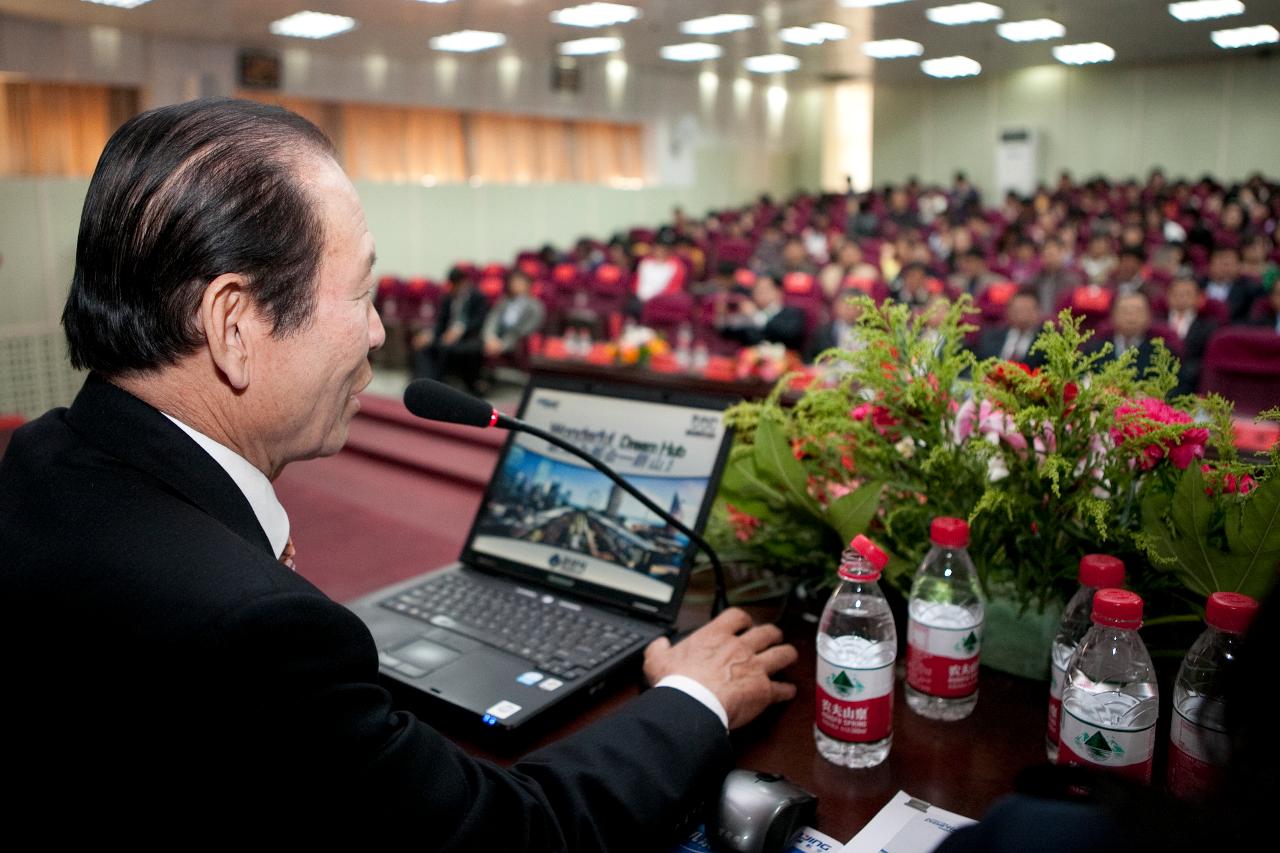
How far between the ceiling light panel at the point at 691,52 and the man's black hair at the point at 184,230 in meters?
11.7

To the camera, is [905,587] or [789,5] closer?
[905,587]

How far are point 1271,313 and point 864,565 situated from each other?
6.74 m

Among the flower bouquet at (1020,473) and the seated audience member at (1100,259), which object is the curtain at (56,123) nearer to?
the seated audience member at (1100,259)

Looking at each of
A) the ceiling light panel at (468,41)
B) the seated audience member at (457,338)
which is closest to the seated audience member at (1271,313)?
the seated audience member at (457,338)

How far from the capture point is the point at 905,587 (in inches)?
44.7

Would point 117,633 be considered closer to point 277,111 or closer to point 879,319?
point 277,111

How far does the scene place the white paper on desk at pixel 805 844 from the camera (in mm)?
807

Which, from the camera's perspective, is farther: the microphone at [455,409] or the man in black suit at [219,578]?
the microphone at [455,409]

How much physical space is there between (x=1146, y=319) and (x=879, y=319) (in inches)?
171

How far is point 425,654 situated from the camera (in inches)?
43.6

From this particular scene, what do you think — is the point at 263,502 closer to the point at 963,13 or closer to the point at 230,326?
the point at 230,326

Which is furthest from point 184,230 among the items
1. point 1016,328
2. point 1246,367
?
point 1016,328

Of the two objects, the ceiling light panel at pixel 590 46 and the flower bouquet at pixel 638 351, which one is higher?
the ceiling light panel at pixel 590 46

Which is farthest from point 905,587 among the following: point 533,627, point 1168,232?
point 1168,232
